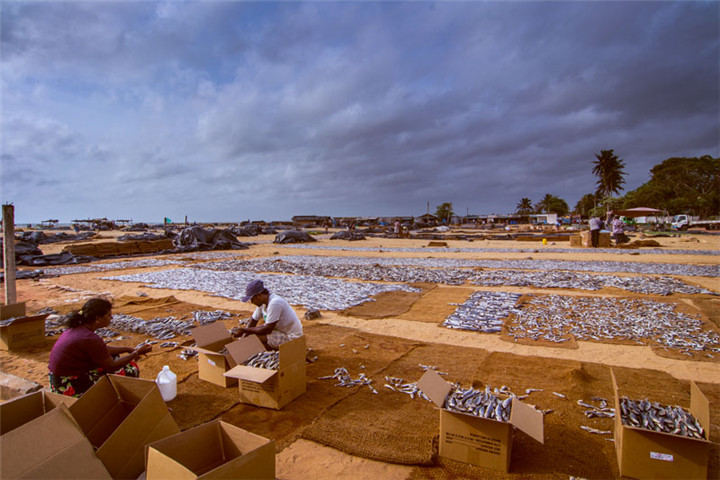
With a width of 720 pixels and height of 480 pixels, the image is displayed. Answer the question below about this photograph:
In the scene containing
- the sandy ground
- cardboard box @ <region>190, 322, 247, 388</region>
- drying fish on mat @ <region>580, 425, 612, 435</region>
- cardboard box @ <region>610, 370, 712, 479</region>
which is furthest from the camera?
cardboard box @ <region>190, 322, 247, 388</region>

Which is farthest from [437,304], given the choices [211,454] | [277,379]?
[211,454]

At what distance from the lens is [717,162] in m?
58.0

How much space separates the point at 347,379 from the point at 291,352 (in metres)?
1.11

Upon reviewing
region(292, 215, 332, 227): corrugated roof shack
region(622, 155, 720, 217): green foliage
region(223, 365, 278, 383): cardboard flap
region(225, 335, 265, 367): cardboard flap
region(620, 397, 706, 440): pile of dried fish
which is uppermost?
region(622, 155, 720, 217): green foliage

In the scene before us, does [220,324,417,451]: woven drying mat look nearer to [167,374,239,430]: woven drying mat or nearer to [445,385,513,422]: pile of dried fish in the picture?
[167,374,239,430]: woven drying mat

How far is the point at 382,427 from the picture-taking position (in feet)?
12.4

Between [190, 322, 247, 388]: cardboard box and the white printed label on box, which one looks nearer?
the white printed label on box

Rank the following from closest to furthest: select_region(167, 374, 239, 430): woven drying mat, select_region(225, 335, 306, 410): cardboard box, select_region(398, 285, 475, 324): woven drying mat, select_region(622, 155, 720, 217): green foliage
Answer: select_region(167, 374, 239, 430): woven drying mat < select_region(225, 335, 306, 410): cardboard box < select_region(398, 285, 475, 324): woven drying mat < select_region(622, 155, 720, 217): green foliage

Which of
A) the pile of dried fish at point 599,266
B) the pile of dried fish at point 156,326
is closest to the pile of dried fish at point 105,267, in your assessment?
the pile of dried fish at point 156,326

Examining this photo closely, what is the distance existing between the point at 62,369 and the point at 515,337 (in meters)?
6.94

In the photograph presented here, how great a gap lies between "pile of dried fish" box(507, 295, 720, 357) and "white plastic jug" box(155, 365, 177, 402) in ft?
19.2

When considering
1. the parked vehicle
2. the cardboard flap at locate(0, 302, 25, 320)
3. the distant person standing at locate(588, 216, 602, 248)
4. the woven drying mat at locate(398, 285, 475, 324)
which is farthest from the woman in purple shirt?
the parked vehicle

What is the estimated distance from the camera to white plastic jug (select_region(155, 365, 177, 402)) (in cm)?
427

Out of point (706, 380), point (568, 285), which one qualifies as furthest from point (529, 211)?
point (706, 380)
